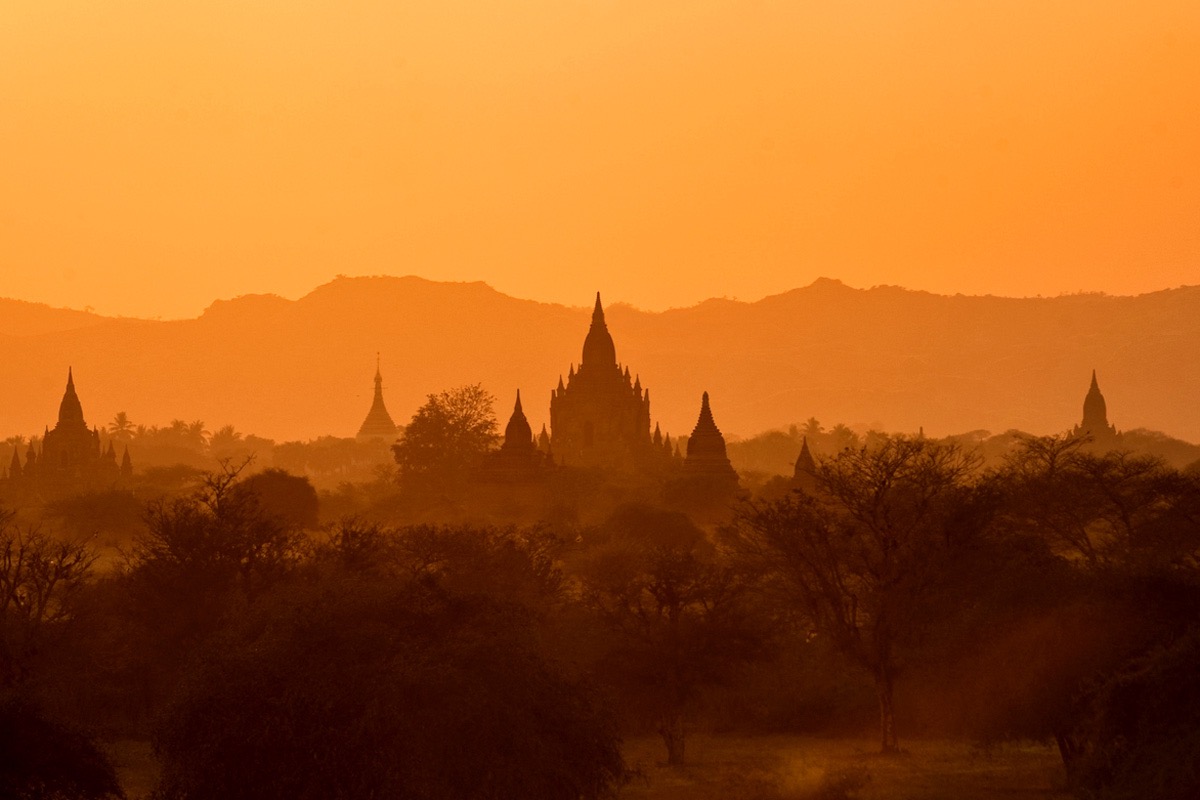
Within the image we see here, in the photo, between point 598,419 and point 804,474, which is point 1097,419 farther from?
point 804,474

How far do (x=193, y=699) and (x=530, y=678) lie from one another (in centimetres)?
549

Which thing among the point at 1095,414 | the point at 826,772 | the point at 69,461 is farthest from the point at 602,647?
the point at 1095,414

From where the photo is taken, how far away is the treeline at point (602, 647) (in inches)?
1188

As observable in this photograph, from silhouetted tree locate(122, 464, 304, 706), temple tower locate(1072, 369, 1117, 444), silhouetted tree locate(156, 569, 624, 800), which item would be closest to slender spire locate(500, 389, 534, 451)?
silhouetted tree locate(122, 464, 304, 706)

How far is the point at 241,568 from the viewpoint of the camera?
158 ft

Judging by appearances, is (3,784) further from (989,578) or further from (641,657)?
(989,578)

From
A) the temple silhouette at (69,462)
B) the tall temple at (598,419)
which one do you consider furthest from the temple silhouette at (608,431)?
the temple silhouette at (69,462)

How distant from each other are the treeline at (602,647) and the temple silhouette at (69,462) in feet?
234

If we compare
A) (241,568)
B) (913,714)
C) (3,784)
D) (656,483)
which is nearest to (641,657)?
(913,714)

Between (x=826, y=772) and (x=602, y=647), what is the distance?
7.71 meters

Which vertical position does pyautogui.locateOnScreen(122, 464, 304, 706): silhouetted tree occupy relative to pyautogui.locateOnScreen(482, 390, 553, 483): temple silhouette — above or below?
below

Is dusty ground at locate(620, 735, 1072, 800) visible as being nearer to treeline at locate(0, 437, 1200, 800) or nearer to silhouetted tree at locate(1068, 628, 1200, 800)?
treeline at locate(0, 437, 1200, 800)

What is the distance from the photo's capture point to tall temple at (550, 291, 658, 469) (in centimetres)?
12088

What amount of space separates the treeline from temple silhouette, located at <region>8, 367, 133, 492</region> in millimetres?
71335
